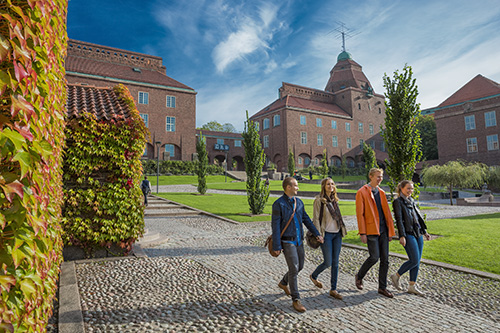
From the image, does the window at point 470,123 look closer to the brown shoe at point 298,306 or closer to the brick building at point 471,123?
the brick building at point 471,123

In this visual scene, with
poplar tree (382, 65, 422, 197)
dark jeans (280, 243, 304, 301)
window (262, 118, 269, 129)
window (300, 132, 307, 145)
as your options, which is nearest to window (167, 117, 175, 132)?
window (262, 118, 269, 129)

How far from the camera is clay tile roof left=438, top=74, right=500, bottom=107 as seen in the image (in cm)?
4194

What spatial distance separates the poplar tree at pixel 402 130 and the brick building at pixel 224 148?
4154cm

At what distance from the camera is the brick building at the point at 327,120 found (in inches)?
2066

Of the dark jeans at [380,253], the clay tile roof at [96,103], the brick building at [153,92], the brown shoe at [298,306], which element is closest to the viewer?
the brown shoe at [298,306]

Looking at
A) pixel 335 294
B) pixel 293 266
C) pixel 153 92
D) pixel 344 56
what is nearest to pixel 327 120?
pixel 344 56

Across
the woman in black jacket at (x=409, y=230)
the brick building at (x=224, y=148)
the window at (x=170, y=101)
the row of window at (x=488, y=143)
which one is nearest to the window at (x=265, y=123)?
the brick building at (x=224, y=148)

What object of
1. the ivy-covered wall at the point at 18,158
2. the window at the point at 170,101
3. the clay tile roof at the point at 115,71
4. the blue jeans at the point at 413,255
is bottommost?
the blue jeans at the point at 413,255

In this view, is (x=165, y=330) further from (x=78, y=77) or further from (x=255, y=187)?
(x=78, y=77)

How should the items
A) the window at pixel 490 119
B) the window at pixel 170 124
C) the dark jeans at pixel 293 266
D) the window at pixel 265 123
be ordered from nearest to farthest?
the dark jeans at pixel 293 266 < the window at pixel 490 119 < the window at pixel 170 124 < the window at pixel 265 123

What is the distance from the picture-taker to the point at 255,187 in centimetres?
1434

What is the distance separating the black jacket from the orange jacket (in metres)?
0.12

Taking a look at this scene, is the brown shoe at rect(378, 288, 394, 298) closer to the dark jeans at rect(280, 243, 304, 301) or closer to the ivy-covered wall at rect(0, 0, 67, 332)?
the dark jeans at rect(280, 243, 304, 301)

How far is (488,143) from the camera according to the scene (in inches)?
1618
